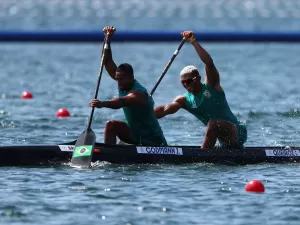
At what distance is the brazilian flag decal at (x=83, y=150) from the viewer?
42.3ft

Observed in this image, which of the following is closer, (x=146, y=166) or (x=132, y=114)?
(x=146, y=166)

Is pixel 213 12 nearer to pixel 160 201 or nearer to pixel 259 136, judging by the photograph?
pixel 259 136

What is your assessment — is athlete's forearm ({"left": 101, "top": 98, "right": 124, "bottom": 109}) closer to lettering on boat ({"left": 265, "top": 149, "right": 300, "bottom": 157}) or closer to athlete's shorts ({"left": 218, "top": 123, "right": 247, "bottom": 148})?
athlete's shorts ({"left": 218, "top": 123, "right": 247, "bottom": 148})

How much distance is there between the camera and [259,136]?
16969 mm

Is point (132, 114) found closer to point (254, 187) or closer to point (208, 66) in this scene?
point (208, 66)

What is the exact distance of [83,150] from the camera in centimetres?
1288

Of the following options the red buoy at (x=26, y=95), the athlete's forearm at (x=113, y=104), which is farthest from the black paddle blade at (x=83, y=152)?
the red buoy at (x=26, y=95)

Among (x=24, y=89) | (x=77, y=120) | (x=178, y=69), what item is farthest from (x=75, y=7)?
(x=77, y=120)

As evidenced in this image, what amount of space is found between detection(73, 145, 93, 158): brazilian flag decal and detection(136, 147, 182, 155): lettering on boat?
0.62 m

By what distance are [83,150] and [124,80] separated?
3.38ft

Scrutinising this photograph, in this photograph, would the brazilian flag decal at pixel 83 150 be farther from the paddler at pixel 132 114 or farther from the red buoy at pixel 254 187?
the red buoy at pixel 254 187

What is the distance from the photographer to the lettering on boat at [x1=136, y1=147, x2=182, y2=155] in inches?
516

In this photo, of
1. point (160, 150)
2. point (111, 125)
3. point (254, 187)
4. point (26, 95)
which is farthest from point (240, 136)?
point (26, 95)

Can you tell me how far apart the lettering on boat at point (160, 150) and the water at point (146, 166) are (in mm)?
193
